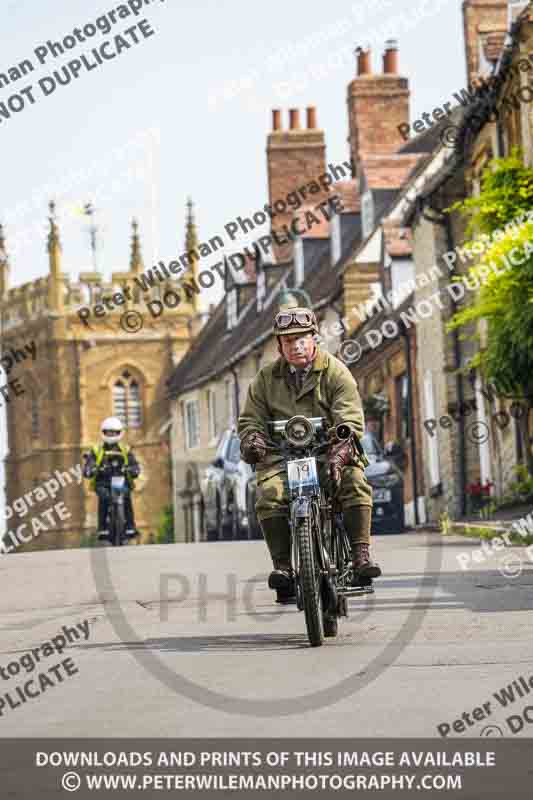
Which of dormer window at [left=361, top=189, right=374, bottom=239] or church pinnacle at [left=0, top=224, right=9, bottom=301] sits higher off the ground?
church pinnacle at [left=0, top=224, right=9, bottom=301]

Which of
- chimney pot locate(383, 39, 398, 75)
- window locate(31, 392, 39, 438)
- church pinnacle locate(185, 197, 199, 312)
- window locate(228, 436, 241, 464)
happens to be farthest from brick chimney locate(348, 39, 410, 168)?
window locate(31, 392, 39, 438)

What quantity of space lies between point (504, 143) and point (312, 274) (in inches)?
816

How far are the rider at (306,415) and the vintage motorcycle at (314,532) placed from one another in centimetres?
7

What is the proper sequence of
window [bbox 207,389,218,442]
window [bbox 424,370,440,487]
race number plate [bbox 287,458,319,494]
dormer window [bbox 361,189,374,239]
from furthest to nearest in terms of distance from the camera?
window [bbox 207,389,218,442]
dormer window [bbox 361,189,374,239]
window [bbox 424,370,440,487]
race number plate [bbox 287,458,319,494]

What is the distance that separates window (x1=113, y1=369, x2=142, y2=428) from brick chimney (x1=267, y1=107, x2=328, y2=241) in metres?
39.9

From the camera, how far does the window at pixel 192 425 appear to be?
68581 mm

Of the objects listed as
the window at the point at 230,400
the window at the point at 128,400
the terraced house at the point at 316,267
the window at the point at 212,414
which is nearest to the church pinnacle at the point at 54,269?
the window at the point at 128,400

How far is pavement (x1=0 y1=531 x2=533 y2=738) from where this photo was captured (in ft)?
21.9

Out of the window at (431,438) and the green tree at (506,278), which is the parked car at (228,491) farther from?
the green tree at (506,278)

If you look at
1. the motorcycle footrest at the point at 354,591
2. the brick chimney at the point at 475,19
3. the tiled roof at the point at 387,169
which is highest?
the brick chimney at the point at 475,19

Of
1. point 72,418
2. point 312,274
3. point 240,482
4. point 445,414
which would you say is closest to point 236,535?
point 240,482

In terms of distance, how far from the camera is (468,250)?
75.6 ft

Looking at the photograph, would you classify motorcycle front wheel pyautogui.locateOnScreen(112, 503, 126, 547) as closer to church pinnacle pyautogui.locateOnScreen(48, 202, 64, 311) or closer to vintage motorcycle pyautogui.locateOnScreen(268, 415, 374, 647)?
vintage motorcycle pyautogui.locateOnScreen(268, 415, 374, 647)
